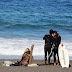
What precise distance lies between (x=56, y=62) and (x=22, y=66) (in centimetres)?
194

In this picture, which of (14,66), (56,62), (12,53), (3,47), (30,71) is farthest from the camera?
(3,47)

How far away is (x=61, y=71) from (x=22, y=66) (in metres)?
1.72

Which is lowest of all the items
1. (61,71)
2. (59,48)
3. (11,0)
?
(61,71)

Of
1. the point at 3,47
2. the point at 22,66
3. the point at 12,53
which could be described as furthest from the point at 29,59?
the point at 3,47

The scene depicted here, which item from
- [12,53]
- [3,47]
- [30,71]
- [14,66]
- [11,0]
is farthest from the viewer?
[11,0]

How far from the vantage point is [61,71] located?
34.2ft

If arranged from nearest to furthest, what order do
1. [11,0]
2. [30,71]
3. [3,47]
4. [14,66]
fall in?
[30,71] < [14,66] < [3,47] < [11,0]

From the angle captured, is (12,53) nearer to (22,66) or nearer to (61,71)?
(22,66)

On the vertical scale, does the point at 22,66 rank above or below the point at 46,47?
below

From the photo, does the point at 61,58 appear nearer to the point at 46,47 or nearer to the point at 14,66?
the point at 46,47

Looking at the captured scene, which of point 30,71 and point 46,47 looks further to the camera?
point 46,47

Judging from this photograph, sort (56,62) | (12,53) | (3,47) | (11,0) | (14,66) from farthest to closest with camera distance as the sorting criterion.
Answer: (11,0), (3,47), (12,53), (56,62), (14,66)

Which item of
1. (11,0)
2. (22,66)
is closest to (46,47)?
(22,66)

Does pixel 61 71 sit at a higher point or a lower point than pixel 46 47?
lower
